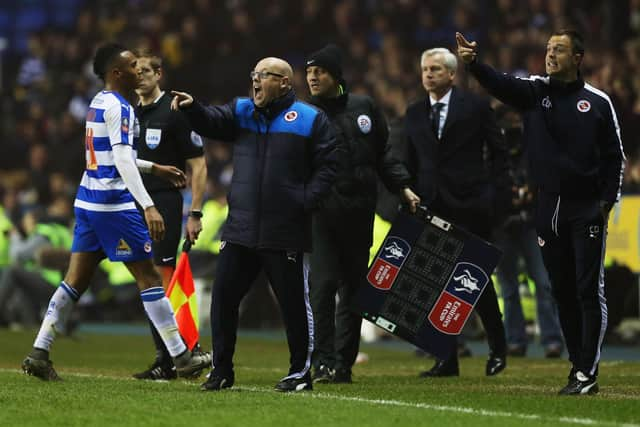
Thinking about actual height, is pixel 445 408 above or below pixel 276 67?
below

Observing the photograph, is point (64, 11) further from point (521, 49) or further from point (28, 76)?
point (521, 49)

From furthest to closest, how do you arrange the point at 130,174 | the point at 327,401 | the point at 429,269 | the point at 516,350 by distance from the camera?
the point at 516,350 < the point at 429,269 < the point at 130,174 < the point at 327,401

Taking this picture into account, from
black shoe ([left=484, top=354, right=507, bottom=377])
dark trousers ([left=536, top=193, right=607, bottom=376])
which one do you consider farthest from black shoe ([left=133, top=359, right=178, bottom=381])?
dark trousers ([left=536, top=193, right=607, bottom=376])

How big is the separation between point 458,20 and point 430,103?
36.9 ft

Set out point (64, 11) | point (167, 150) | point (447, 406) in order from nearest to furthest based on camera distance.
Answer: point (447, 406) → point (167, 150) → point (64, 11)

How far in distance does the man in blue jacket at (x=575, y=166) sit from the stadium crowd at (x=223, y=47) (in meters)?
7.48

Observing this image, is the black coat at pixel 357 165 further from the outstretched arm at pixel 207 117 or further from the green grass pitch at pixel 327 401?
the outstretched arm at pixel 207 117

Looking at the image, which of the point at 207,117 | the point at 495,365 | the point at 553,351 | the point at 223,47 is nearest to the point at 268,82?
the point at 207,117

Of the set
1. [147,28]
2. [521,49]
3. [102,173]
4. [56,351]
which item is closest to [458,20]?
[521,49]

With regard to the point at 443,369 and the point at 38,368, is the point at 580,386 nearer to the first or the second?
the point at 443,369

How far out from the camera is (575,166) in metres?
8.90

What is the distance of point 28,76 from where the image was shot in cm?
2880

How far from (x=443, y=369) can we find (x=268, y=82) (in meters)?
2.95

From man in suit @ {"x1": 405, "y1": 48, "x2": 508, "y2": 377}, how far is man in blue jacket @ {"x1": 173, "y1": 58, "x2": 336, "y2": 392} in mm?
2017
